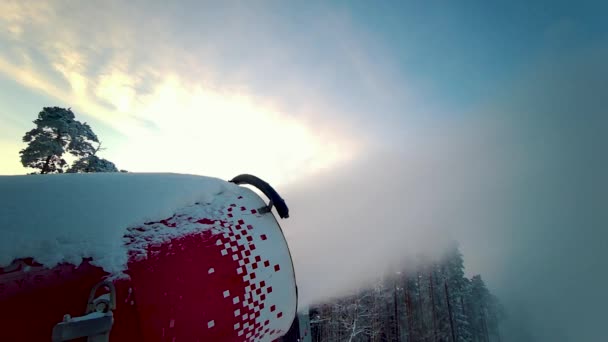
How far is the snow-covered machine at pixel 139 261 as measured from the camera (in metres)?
1.64

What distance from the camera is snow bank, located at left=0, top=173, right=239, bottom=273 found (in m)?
1.74

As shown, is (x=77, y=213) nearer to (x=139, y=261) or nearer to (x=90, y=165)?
(x=139, y=261)

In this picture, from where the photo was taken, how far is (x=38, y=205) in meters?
1.94

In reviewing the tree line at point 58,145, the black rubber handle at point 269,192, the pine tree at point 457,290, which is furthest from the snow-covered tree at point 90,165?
the pine tree at point 457,290

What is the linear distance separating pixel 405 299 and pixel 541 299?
163 meters

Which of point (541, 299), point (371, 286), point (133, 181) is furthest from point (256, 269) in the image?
point (541, 299)

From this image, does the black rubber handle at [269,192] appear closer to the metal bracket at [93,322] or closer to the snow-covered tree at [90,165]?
the metal bracket at [93,322]

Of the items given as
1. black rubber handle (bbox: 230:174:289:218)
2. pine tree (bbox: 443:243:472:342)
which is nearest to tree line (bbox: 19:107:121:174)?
black rubber handle (bbox: 230:174:289:218)

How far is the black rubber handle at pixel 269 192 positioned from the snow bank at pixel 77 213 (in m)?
0.89

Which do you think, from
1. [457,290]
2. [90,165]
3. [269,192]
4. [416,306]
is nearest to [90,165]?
[90,165]

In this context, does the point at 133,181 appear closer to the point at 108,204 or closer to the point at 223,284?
the point at 108,204

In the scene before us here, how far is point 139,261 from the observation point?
2047 mm

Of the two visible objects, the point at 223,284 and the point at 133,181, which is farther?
the point at 133,181

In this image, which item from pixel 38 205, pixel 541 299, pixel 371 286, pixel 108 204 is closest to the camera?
pixel 38 205
